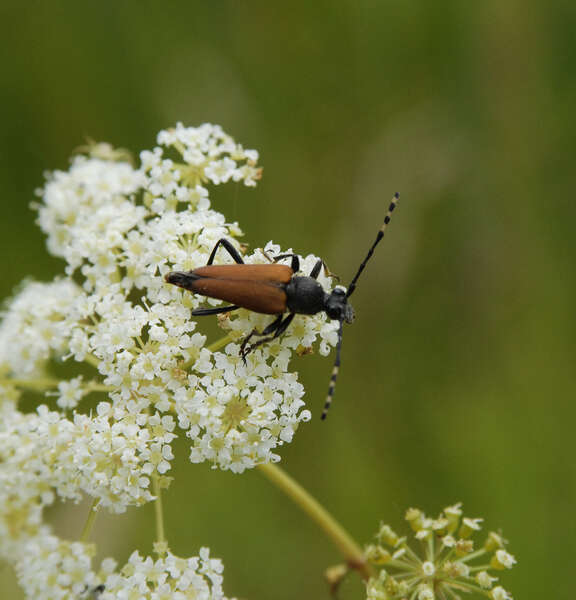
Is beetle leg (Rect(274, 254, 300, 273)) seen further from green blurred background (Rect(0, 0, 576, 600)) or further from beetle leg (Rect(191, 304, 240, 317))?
green blurred background (Rect(0, 0, 576, 600))

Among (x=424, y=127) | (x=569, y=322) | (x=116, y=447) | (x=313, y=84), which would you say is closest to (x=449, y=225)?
(x=424, y=127)

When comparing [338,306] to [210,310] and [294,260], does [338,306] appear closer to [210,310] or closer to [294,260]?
[294,260]

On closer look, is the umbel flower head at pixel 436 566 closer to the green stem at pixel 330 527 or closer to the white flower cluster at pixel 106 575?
the green stem at pixel 330 527

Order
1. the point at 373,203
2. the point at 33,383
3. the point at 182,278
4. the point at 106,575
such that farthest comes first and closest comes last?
the point at 373,203
the point at 33,383
the point at 106,575
the point at 182,278

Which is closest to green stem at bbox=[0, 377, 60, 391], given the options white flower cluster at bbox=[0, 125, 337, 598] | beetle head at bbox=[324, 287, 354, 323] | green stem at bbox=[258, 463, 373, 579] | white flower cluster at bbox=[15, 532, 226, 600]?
white flower cluster at bbox=[0, 125, 337, 598]

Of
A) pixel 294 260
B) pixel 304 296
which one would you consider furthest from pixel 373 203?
pixel 304 296

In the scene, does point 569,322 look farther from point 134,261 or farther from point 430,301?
point 134,261

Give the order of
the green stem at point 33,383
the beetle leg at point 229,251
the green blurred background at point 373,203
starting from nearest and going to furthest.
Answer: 1. the beetle leg at point 229,251
2. the green stem at point 33,383
3. the green blurred background at point 373,203

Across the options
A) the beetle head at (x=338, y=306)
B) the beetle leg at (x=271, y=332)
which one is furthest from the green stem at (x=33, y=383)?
the beetle head at (x=338, y=306)
